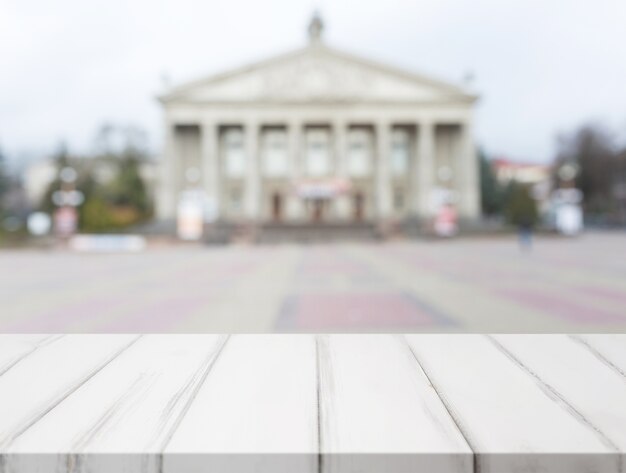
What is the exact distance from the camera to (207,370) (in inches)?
65.1

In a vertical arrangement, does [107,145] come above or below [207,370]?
above

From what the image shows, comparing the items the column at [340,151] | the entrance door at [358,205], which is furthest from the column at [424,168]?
the column at [340,151]

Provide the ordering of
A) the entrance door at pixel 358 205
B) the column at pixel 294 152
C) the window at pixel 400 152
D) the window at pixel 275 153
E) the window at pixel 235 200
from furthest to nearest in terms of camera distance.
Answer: the window at pixel 400 152 < the entrance door at pixel 358 205 < the window at pixel 235 200 < the window at pixel 275 153 < the column at pixel 294 152

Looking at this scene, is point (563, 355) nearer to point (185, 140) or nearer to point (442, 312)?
point (442, 312)

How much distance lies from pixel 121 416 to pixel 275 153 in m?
46.3

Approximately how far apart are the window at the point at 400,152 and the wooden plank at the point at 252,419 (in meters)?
47.2

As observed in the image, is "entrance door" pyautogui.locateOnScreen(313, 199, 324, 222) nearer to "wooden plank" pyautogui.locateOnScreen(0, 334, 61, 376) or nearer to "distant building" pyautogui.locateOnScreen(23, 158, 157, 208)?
"distant building" pyautogui.locateOnScreen(23, 158, 157, 208)

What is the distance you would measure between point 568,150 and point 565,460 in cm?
6646

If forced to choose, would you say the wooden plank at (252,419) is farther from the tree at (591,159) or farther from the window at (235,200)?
the tree at (591,159)

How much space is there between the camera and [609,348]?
186 centimetres

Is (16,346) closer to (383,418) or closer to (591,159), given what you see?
(383,418)

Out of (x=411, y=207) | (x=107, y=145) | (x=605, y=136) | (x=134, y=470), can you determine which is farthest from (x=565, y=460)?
(x=107, y=145)

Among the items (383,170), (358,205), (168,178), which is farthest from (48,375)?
(358,205)

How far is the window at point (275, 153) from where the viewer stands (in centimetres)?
4650
